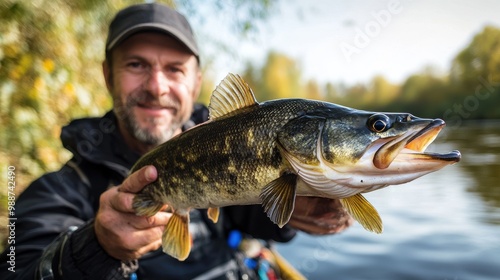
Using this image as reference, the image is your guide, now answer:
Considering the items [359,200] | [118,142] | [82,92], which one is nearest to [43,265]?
[118,142]

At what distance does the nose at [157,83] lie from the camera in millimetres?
3359

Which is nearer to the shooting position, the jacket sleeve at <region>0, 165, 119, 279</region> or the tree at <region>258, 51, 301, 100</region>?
the jacket sleeve at <region>0, 165, 119, 279</region>

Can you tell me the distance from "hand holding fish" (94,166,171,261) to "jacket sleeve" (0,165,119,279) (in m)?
0.13

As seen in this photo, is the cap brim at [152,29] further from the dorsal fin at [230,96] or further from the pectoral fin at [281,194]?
the pectoral fin at [281,194]

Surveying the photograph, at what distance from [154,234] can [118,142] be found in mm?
1515

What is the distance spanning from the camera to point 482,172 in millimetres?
13391

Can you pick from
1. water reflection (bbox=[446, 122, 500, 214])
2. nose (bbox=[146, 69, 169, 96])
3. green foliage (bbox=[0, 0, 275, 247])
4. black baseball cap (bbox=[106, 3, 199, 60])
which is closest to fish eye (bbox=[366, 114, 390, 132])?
nose (bbox=[146, 69, 169, 96])

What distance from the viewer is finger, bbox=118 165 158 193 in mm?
1980

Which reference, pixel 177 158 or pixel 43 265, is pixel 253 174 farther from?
pixel 43 265

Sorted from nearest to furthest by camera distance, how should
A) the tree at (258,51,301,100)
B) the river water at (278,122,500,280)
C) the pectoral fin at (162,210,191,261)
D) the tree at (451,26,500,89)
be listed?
the pectoral fin at (162,210,191,261), the river water at (278,122,500,280), the tree at (451,26,500,89), the tree at (258,51,301,100)

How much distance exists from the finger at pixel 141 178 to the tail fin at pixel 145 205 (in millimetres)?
43

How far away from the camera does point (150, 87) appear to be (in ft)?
11.1

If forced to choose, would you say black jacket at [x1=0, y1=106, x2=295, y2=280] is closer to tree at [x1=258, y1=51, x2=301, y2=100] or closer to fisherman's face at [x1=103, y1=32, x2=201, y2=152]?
fisherman's face at [x1=103, y1=32, x2=201, y2=152]

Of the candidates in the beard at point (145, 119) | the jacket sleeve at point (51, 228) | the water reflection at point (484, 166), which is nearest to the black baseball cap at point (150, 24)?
the beard at point (145, 119)
